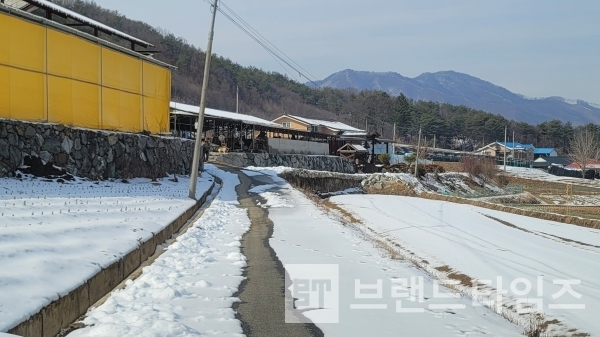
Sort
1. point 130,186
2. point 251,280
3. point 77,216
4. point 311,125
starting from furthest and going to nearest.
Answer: point 311,125 → point 130,186 → point 77,216 → point 251,280

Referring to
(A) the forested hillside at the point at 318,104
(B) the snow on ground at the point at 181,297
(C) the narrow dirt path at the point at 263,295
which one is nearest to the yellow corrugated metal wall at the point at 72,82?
(B) the snow on ground at the point at 181,297

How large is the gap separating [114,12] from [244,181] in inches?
3011

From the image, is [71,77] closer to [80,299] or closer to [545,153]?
[80,299]

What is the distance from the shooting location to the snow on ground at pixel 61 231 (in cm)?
492

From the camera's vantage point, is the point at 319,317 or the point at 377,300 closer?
the point at 319,317

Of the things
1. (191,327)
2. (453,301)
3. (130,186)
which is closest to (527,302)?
(453,301)

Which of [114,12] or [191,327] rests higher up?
[114,12]

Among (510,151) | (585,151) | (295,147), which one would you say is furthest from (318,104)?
(295,147)

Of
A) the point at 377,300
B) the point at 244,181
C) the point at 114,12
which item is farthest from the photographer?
the point at 114,12

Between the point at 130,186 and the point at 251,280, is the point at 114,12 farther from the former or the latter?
the point at 251,280

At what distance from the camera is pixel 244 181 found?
2647 cm

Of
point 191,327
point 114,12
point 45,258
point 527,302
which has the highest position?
point 114,12

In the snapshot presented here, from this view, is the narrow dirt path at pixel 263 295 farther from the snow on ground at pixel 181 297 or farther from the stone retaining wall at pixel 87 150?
the stone retaining wall at pixel 87 150

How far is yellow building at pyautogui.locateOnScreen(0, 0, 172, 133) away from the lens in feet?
46.7
